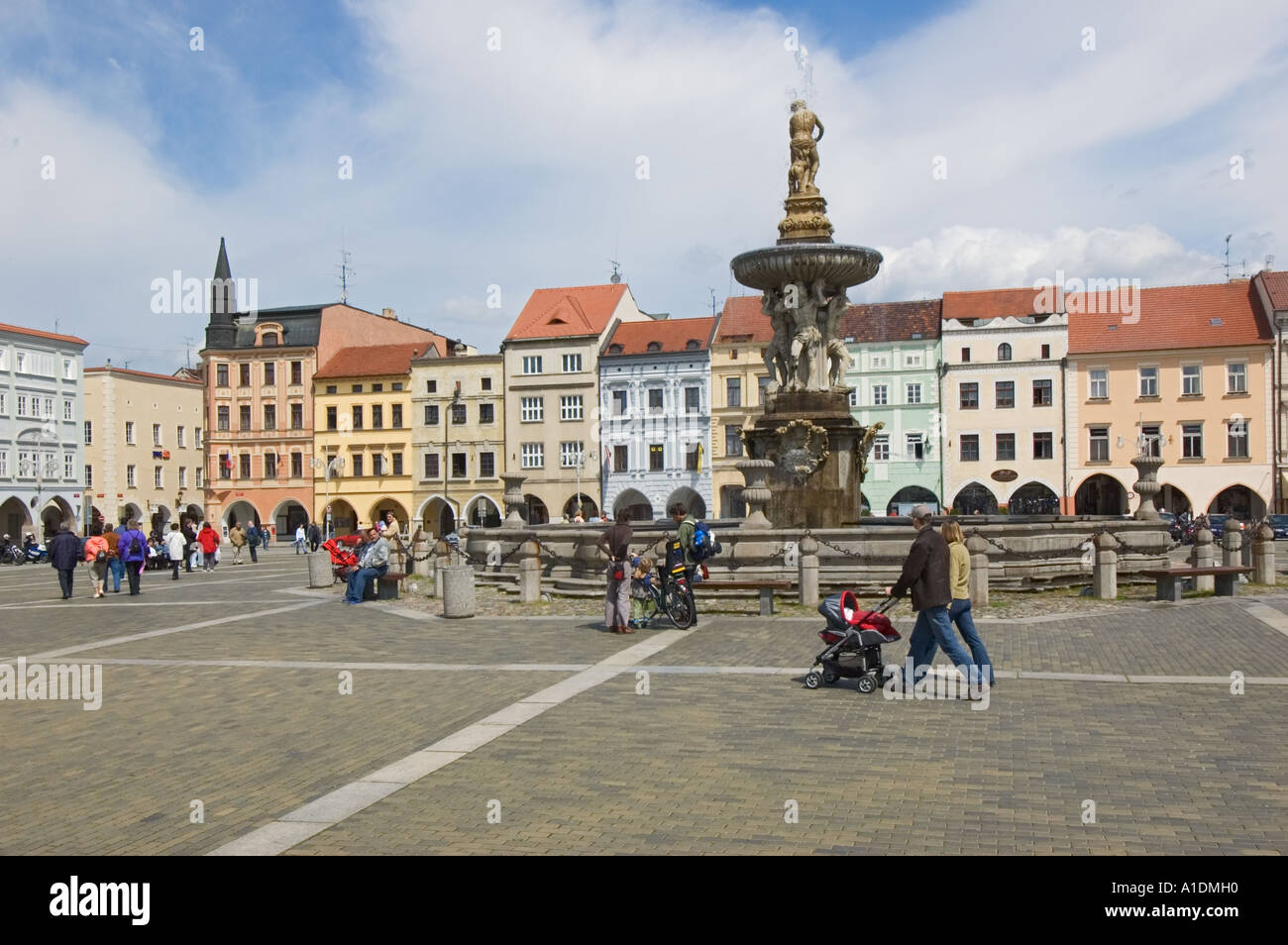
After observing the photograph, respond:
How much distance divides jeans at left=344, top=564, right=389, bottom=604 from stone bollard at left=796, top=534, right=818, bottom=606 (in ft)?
25.3

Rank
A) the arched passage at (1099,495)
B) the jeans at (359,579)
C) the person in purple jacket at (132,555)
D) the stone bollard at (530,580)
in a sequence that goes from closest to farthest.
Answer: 1. the stone bollard at (530,580)
2. the jeans at (359,579)
3. the person in purple jacket at (132,555)
4. the arched passage at (1099,495)

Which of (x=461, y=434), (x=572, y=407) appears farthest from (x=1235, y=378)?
(x=461, y=434)

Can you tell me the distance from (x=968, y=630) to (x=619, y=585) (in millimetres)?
5705

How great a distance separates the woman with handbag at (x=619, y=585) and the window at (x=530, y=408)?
5016 centimetres

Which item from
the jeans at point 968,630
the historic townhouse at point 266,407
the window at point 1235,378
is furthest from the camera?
the historic townhouse at point 266,407

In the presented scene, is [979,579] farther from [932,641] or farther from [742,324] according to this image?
[742,324]

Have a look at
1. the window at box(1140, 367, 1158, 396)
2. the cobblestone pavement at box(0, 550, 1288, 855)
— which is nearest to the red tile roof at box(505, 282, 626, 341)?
the window at box(1140, 367, 1158, 396)

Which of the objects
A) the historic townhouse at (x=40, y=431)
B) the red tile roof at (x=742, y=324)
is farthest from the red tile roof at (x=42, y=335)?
the red tile roof at (x=742, y=324)

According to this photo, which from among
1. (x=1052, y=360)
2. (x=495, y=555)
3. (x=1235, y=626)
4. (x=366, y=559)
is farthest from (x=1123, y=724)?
(x=1052, y=360)

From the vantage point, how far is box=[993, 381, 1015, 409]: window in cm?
5753

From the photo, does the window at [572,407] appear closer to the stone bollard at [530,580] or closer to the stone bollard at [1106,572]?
the stone bollard at [530,580]

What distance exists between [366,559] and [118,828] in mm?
13723

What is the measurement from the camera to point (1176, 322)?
56094mm

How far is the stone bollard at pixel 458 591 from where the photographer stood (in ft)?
57.1
